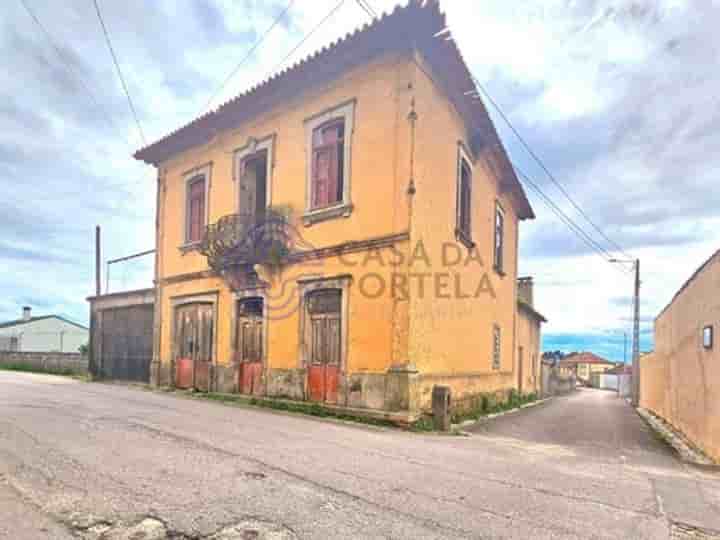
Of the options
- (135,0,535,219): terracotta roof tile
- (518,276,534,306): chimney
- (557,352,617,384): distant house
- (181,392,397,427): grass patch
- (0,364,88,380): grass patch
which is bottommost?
(557,352,617,384): distant house

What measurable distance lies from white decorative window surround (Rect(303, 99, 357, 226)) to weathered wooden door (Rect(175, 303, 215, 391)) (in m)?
4.67

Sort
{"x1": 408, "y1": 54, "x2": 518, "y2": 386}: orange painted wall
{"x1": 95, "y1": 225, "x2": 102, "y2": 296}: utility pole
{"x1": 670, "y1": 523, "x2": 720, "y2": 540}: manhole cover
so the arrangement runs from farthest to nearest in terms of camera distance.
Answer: {"x1": 95, "y1": 225, "x2": 102, "y2": 296}: utility pole, {"x1": 408, "y1": 54, "x2": 518, "y2": 386}: orange painted wall, {"x1": 670, "y1": 523, "x2": 720, "y2": 540}: manhole cover

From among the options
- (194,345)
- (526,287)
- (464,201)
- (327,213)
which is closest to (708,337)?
(464,201)

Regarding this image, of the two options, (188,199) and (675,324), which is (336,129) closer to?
(188,199)

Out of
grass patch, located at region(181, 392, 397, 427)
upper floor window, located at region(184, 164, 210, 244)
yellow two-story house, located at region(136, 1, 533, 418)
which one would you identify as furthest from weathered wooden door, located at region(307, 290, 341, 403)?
upper floor window, located at region(184, 164, 210, 244)

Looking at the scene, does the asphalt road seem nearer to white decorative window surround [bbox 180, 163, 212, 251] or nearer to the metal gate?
white decorative window surround [bbox 180, 163, 212, 251]

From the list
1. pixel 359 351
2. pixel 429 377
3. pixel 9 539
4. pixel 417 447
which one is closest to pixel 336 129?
pixel 359 351

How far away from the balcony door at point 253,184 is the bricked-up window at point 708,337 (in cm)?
983

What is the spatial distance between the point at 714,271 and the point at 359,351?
607 cm

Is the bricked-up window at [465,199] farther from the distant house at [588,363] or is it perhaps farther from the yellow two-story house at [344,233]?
the distant house at [588,363]

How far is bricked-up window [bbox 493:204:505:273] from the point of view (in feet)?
53.2

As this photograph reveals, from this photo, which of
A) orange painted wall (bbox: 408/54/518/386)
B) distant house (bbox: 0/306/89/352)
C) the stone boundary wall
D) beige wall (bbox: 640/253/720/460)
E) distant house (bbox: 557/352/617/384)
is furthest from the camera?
Result: distant house (bbox: 557/352/617/384)

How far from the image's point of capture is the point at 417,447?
23.3 ft

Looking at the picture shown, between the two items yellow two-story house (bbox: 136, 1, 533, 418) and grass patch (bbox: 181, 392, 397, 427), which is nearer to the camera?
grass patch (bbox: 181, 392, 397, 427)
